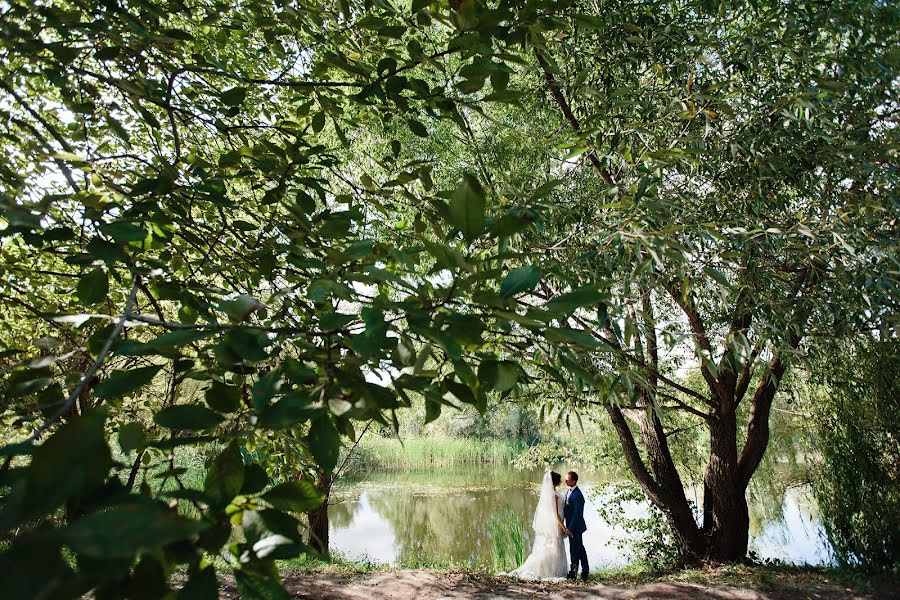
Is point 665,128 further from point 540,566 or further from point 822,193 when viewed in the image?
point 540,566

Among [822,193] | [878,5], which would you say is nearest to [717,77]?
[822,193]

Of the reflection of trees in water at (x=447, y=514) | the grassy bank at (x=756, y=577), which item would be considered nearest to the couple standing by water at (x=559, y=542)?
the grassy bank at (x=756, y=577)

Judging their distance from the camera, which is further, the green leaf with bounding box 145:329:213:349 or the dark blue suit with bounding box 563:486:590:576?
the dark blue suit with bounding box 563:486:590:576

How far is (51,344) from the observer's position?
3.58 ft

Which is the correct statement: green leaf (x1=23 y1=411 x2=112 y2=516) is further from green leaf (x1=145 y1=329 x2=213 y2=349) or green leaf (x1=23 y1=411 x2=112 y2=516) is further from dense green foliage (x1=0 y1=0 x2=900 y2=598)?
green leaf (x1=145 y1=329 x2=213 y2=349)

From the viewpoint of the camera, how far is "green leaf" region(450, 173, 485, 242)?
2.80ft

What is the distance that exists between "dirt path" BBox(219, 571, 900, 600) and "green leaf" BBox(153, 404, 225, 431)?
18.8ft

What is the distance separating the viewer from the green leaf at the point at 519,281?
87 cm

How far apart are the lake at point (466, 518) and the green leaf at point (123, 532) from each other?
32.7ft

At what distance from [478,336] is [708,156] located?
388 cm

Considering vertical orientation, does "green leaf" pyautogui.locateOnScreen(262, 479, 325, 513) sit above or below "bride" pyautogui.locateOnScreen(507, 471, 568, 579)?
above

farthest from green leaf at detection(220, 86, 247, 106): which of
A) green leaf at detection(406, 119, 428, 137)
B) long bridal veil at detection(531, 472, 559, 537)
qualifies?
long bridal veil at detection(531, 472, 559, 537)

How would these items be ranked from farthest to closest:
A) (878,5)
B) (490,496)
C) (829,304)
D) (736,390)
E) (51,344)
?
1. (490,496)
2. (736,390)
3. (878,5)
4. (829,304)
5. (51,344)

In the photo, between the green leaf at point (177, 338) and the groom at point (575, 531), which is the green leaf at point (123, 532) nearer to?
the green leaf at point (177, 338)
